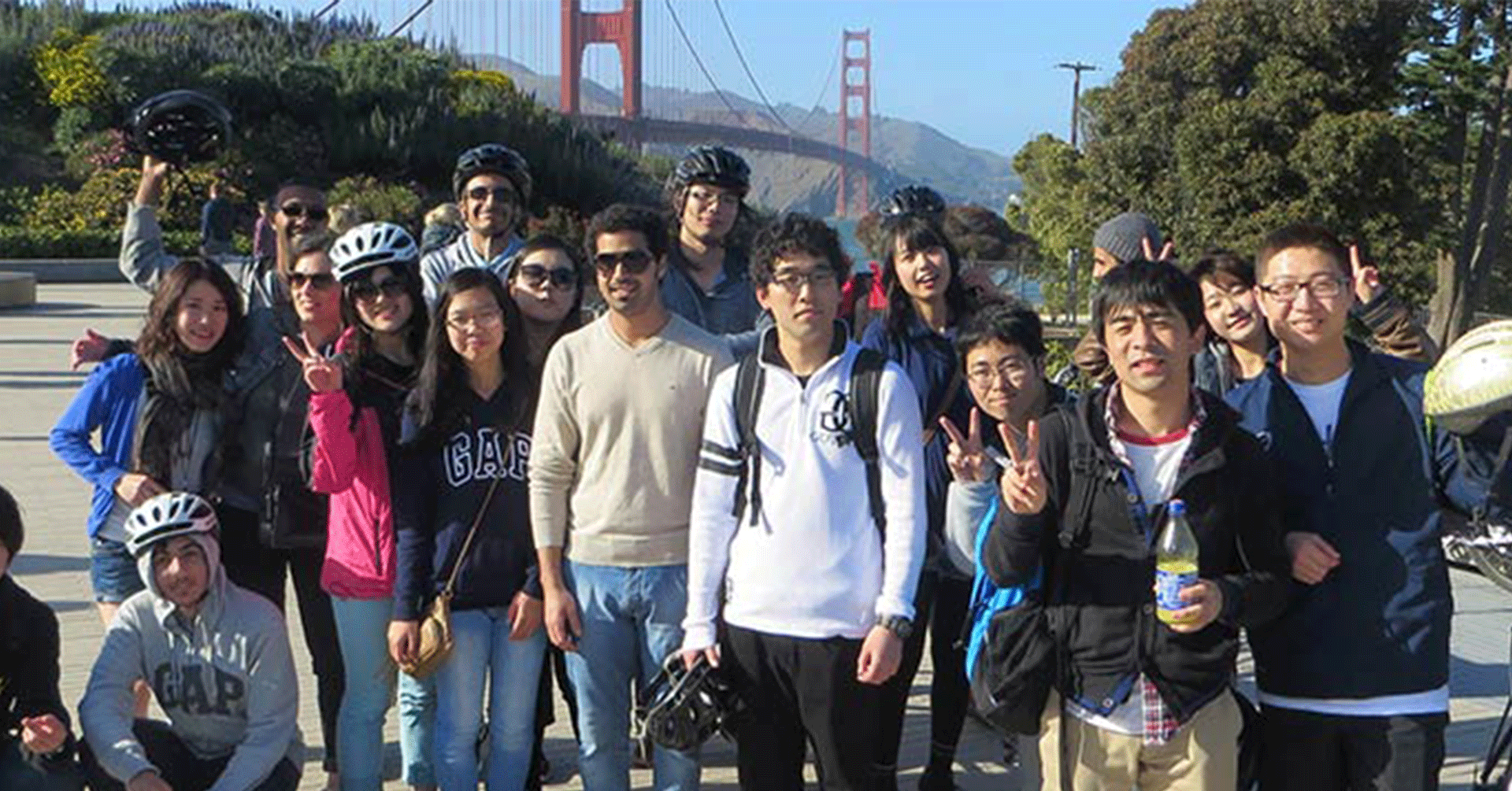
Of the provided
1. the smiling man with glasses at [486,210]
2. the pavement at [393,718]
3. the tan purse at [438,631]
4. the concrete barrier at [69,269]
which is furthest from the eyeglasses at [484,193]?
the concrete barrier at [69,269]

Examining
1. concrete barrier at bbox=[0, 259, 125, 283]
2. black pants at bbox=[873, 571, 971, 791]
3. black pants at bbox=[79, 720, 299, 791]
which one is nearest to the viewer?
black pants at bbox=[79, 720, 299, 791]

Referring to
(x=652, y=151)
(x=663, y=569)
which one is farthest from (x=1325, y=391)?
(x=652, y=151)

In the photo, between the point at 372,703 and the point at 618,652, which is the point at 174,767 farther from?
the point at 618,652

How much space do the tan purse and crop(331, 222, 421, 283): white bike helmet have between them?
79 cm

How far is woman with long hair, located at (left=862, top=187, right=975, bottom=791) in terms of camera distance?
4449 mm

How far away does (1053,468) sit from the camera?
3189 millimetres

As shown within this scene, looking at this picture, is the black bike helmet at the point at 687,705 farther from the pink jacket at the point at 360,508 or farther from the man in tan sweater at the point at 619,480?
the pink jacket at the point at 360,508

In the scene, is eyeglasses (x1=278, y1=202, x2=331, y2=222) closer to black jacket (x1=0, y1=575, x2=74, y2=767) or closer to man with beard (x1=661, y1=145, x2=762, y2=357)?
man with beard (x1=661, y1=145, x2=762, y2=357)

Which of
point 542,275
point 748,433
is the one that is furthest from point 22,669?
point 748,433

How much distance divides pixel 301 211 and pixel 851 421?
9.47 ft

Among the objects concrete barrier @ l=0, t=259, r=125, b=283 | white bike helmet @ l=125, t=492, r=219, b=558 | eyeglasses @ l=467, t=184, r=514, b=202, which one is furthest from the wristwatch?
concrete barrier @ l=0, t=259, r=125, b=283

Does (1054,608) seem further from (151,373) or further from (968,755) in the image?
(151,373)

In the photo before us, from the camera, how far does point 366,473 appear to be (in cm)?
410

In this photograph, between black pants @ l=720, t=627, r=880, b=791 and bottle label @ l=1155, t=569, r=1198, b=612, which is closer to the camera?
bottle label @ l=1155, t=569, r=1198, b=612
